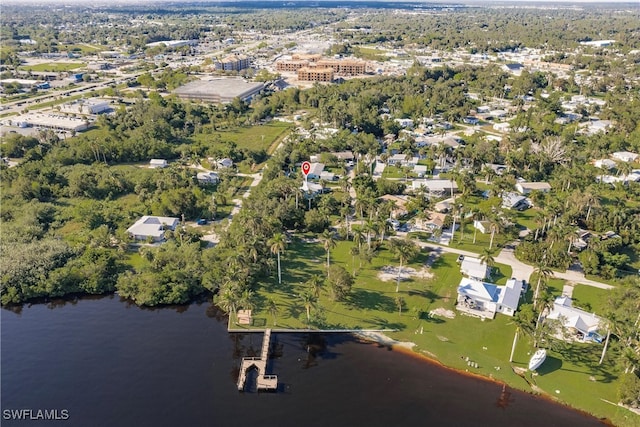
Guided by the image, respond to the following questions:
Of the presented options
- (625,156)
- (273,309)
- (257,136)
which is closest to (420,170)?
(257,136)

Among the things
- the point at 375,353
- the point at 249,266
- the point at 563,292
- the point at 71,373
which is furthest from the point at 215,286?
the point at 563,292

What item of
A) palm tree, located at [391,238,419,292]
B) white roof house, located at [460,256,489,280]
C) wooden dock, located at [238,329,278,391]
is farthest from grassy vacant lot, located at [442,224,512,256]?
wooden dock, located at [238,329,278,391]

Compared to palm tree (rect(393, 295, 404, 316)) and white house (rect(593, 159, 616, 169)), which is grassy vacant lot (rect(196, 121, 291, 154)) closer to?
palm tree (rect(393, 295, 404, 316))

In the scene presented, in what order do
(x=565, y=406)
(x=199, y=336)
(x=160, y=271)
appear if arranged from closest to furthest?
(x=565, y=406) → (x=199, y=336) → (x=160, y=271)

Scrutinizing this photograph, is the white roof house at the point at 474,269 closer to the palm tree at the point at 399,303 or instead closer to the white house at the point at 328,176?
the palm tree at the point at 399,303

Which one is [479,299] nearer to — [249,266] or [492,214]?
[492,214]

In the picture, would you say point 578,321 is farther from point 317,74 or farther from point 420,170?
point 317,74
